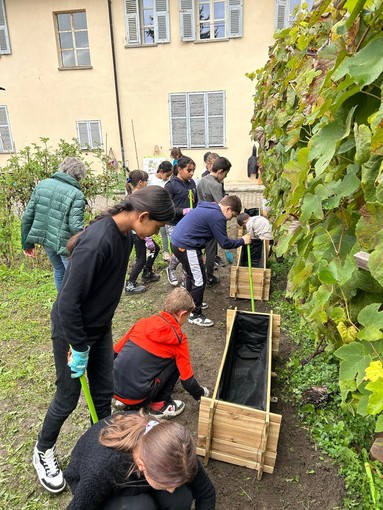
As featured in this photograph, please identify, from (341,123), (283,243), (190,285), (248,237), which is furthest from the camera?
(190,285)

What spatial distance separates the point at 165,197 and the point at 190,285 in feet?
8.11

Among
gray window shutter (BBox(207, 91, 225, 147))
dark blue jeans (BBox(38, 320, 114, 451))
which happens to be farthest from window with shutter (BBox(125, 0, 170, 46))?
dark blue jeans (BBox(38, 320, 114, 451))

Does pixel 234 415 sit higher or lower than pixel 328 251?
lower

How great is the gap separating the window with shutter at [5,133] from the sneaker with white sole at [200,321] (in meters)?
12.4

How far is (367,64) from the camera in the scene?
987 millimetres

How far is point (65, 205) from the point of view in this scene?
12.6ft

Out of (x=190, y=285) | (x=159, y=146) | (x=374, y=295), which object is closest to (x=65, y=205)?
(x=190, y=285)

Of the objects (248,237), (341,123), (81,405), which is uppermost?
(341,123)

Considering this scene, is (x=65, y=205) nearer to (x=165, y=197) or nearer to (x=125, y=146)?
(x=165, y=197)

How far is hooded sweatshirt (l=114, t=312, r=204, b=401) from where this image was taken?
9.16 ft

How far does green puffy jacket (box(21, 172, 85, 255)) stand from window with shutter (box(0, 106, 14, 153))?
11611 mm

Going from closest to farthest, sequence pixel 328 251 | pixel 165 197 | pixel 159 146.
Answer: pixel 328 251, pixel 165 197, pixel 159 146

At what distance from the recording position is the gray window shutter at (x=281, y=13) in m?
11.4

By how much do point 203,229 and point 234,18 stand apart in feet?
34.1
